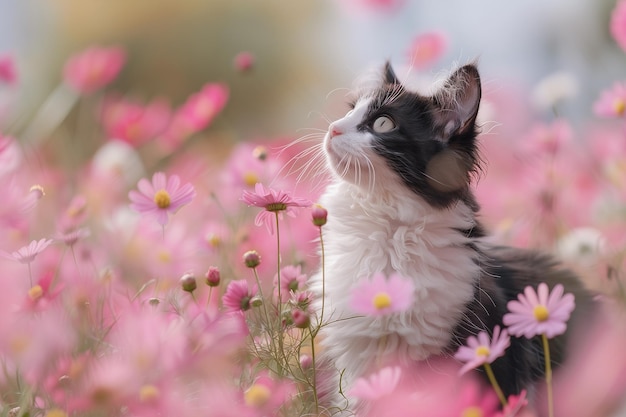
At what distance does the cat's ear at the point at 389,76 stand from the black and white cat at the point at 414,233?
0.42 feet

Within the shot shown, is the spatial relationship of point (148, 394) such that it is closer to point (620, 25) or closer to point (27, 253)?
point (27, 253)

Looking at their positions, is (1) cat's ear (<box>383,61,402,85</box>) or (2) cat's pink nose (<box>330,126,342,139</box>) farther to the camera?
(1) cat's ear (<box>383,61,402,85</box>)

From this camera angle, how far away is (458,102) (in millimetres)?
1463

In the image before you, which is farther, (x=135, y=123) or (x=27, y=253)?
(x=135, y=123)

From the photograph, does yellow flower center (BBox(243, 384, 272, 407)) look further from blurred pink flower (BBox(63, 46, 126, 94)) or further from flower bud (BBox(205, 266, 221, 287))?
blurred pink flower (BBox(63, 46, 126, 94))

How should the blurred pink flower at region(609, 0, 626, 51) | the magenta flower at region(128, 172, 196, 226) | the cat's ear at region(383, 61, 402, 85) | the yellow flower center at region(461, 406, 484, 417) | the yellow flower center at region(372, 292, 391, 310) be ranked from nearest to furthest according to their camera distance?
the yellow flower center at region(461, 406, 484, 417), the yellow flower center at region(372, 292, 391, 310), the magenta flower at region(128, 172, 196, 226), the cat's ear at region(383, 61, 402, 85), the blurred pink flower at region(609, 0, 626, 51)

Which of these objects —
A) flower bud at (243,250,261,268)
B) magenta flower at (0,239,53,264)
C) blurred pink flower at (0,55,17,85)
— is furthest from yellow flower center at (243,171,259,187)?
blurred pink flower at (0,55,17,85)

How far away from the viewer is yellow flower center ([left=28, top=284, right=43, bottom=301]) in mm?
1256

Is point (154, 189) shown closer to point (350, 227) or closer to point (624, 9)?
point (350, 227)

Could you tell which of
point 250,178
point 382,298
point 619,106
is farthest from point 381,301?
point 619,106

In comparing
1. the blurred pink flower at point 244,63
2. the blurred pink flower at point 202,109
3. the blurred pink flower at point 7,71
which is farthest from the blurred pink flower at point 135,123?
the blurred pink flower at point 244,63

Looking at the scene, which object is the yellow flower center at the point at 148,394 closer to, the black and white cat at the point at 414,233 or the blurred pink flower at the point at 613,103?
the black and white cat at the point at 414,233

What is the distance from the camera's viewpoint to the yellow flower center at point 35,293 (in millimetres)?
1256

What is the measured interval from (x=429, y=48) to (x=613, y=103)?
1.94ft
